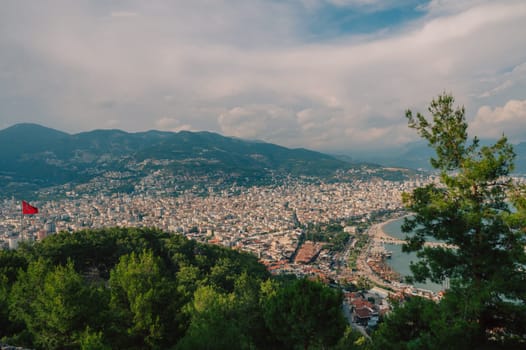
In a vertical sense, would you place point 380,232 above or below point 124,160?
below

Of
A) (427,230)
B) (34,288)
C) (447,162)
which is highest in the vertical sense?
(447,162)

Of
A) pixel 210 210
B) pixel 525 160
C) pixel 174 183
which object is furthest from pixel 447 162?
pixel 525 160

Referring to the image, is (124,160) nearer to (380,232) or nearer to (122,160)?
(122,160)

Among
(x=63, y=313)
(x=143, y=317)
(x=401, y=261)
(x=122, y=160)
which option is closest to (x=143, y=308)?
(x=143, y=317)

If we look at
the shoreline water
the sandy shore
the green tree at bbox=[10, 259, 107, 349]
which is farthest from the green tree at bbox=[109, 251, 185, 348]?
the sandy shore

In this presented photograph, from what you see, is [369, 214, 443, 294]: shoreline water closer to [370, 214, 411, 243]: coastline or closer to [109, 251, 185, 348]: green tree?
[370, 214, 411, 243]: coastline

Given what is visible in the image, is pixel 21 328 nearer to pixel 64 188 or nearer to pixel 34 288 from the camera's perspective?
pixel 34 288
